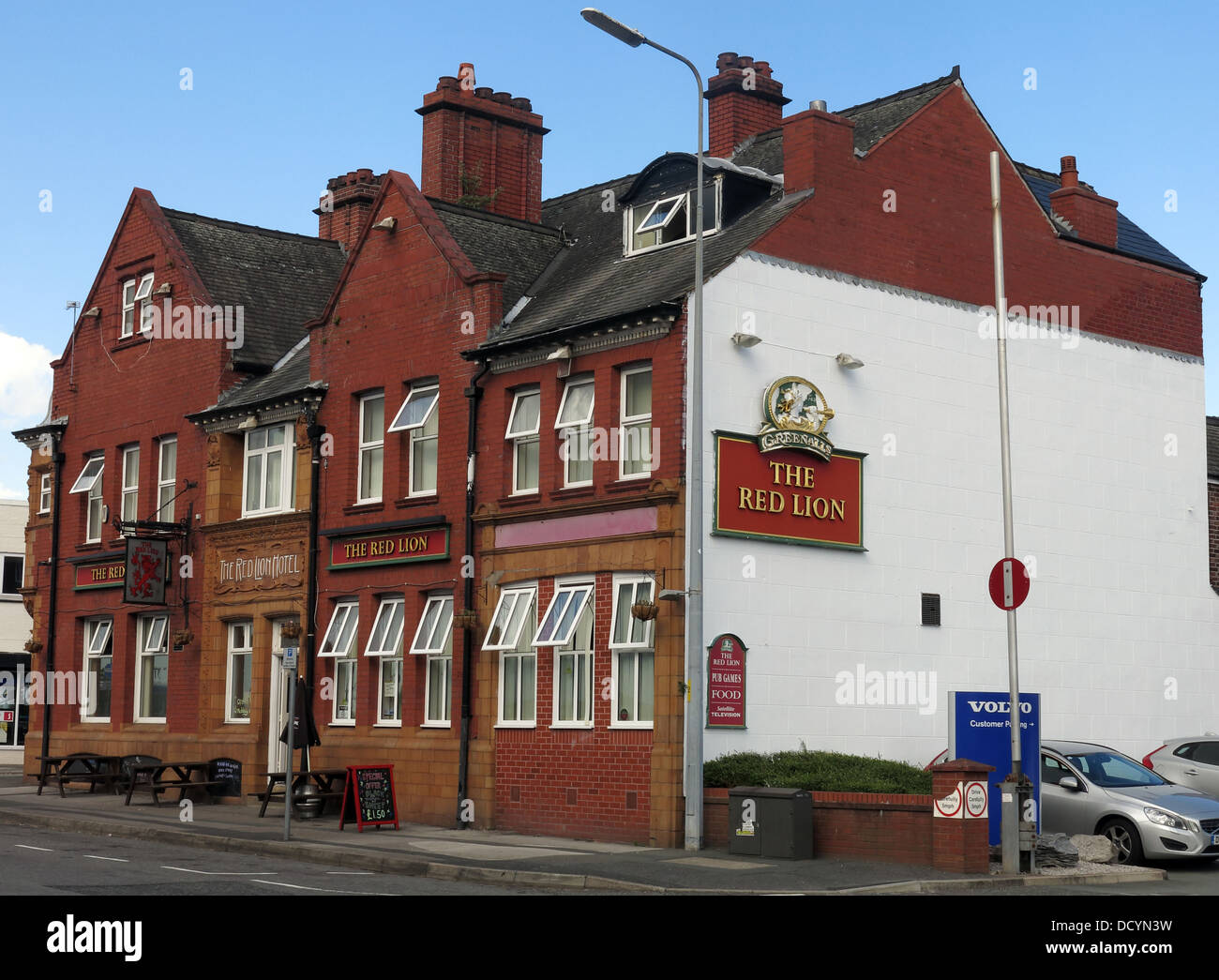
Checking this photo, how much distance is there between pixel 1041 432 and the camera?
27.1 meters

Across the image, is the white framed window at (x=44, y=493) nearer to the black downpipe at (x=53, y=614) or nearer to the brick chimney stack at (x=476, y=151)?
the black downpipe at (x=53, y=614)

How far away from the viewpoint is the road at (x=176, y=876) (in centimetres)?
1588

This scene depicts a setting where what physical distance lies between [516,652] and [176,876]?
822 cm

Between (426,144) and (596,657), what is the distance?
1412cm

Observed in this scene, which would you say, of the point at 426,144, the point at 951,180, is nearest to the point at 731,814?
the point at 951,180

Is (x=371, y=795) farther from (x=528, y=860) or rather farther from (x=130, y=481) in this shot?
(x=130, y=481)

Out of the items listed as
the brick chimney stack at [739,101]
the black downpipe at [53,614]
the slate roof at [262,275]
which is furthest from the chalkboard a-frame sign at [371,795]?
the black downpipe at [53,614]

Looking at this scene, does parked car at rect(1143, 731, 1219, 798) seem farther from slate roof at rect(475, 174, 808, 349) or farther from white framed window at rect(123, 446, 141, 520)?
white framed window at rect(123, 446, 141, 520)

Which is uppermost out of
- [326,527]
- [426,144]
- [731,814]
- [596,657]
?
[426,144]

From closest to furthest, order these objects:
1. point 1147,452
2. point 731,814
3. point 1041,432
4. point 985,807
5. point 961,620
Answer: point 985,807, point 731,814, point 961,620, point 1041,432, point 1147,452

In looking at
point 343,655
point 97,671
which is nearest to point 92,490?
point 97,671

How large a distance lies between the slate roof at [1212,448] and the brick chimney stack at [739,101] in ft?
36.6

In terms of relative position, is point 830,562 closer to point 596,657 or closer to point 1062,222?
point 596,657

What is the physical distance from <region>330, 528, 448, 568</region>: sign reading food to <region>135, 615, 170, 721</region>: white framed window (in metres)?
6.24
